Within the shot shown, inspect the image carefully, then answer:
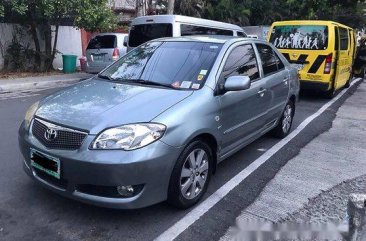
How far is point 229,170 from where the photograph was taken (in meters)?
4.56

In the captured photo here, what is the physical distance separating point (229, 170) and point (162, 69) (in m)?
1.53

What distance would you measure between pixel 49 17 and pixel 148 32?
5.25 meters

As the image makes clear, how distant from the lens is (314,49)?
29.5ft

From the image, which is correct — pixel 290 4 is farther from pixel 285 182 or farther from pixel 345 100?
pixel 285 182

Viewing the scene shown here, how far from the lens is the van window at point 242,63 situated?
417cm

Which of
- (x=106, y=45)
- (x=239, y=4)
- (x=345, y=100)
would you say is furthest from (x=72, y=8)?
(x=239, y=4)

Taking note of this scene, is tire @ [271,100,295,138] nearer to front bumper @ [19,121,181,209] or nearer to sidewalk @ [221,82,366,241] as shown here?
sidewalk @ [221,82,366,241]

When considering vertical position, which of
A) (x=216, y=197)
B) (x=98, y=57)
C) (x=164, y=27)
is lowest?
(x=216, y=197)

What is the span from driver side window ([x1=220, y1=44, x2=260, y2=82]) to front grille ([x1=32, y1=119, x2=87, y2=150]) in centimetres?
170

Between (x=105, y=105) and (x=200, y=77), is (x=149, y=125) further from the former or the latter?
(x=200, y=77)

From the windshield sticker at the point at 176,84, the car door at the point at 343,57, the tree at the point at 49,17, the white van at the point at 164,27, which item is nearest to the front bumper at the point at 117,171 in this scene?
the windshield sticker at the point at 176,84

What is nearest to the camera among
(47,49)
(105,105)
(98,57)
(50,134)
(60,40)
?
(50,134)

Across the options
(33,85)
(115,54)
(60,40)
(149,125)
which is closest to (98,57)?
(115,54)

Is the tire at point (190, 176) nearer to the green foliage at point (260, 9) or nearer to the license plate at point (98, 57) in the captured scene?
the license plate at point (98, 57)
